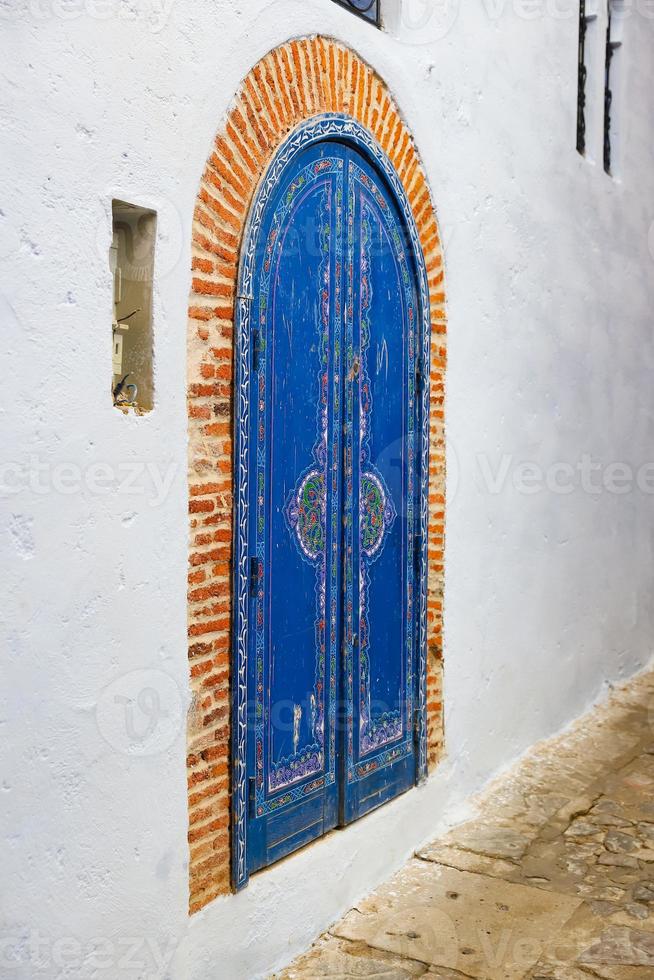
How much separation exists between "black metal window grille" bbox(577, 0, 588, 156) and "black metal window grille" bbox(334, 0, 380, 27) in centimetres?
256

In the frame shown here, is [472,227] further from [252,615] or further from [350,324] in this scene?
[252,615]

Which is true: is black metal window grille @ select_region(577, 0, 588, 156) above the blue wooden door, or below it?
above

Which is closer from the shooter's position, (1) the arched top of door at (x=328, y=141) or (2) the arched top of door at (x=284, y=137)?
(2) the arched top of door at (x=284, y=137)

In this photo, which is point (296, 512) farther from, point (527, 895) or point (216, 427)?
point (527, 895)

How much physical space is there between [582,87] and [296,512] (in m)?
4.20

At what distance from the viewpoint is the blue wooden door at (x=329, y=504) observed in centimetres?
352

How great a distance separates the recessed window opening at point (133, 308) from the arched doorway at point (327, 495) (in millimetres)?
417

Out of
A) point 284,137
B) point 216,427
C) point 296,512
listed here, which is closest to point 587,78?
point 284,137

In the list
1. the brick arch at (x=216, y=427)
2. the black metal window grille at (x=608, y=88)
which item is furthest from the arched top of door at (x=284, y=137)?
the black metal window grille at (x=608, y=88)

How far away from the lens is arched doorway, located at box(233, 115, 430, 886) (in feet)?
11.3

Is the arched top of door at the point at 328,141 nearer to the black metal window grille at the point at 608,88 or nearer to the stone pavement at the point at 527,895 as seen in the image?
the stone pavement at the point at 527,895

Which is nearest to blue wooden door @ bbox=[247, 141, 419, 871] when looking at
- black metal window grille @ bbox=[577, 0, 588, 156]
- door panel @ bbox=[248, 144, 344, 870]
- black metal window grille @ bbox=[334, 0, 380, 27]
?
door panel @ bbox=[248, 144, 344, 870]

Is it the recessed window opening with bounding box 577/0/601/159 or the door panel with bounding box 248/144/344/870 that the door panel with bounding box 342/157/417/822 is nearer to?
the door panel with bounding box 248/144/344/870

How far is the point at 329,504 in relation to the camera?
12.8ft
